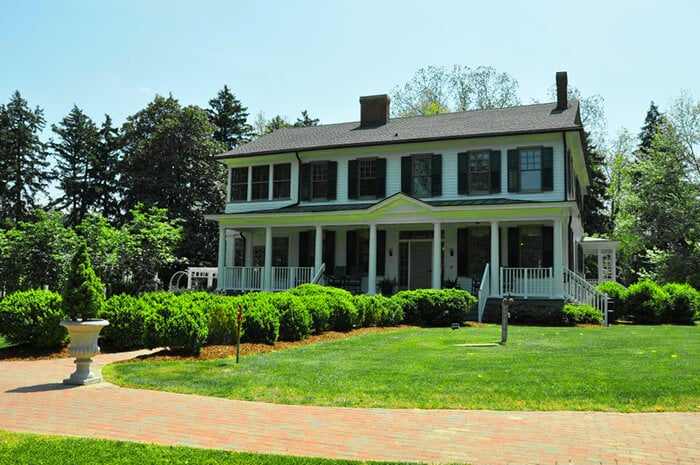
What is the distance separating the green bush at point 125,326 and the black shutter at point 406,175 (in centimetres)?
1229

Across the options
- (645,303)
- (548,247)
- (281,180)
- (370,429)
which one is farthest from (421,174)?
(370,429)

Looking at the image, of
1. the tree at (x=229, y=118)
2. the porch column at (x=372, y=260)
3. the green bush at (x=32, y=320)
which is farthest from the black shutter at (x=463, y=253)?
the tree at (x=229, y=118)

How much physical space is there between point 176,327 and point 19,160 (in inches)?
1557

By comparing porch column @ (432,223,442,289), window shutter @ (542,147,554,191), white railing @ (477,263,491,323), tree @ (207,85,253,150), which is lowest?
white railing @ (477,263,491,323)

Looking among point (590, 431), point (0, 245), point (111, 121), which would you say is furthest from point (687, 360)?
point (111, 121)

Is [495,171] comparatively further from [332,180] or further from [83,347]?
[83,347]

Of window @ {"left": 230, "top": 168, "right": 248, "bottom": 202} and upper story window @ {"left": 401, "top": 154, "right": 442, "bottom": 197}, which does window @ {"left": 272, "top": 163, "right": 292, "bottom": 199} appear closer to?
window @ {"left": 230, "top": 168, "right": 248, "bottom": 202}

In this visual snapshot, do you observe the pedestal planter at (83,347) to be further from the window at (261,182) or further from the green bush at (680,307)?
the green bush at (680,307)

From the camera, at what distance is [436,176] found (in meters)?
21.7

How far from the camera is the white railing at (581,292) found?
1831 cm

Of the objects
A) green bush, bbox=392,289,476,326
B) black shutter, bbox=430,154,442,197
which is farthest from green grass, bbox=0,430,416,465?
black shutter, bbox=430,154,442,197

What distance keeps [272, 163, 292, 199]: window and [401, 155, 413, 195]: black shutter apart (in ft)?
16.1

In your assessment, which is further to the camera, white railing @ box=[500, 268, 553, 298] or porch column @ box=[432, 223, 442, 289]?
porch column @ box=[432, 223, 442, 289]

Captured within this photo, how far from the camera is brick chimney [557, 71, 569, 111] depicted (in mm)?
22500
